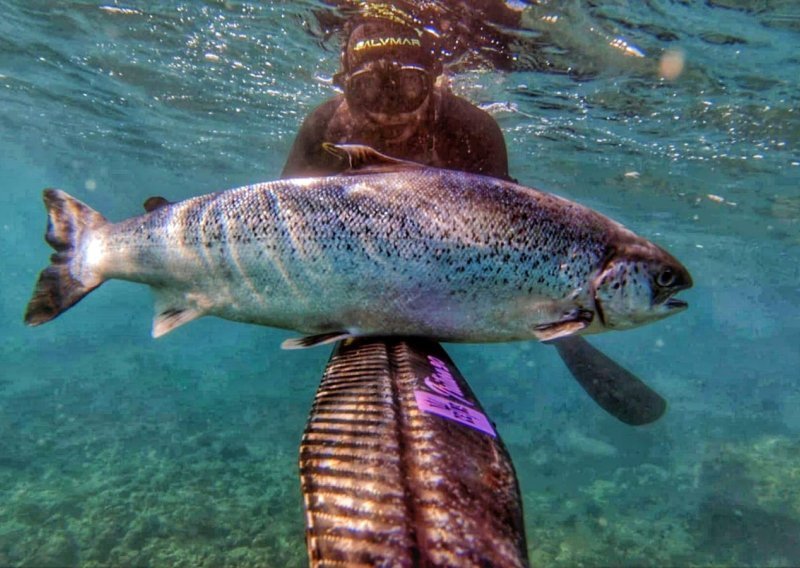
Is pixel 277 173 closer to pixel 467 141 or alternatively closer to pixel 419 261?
pixel 467 141

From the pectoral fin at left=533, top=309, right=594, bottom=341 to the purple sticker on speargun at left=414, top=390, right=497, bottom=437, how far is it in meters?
0.66

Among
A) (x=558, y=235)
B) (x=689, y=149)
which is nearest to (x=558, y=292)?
(x=558, y=235)

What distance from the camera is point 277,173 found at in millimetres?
27406

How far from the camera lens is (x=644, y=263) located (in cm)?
264

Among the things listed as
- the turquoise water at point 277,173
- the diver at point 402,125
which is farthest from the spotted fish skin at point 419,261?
the turquoise water at point 277,173

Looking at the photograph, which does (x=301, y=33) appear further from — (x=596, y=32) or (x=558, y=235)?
(x=558, y=235)

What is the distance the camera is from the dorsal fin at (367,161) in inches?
116

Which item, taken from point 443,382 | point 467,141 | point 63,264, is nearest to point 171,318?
point 63,264

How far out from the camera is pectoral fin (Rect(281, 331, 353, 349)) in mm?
2635

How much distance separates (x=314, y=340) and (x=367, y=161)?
44.9 inches

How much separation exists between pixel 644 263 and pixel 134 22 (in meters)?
12.6

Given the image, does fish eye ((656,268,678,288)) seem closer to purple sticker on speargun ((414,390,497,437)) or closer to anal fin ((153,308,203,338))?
purple sticker on speargun ((414,390,497,437))

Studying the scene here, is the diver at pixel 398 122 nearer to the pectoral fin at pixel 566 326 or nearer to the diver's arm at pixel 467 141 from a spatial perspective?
the diver's arm at pixel 467 141

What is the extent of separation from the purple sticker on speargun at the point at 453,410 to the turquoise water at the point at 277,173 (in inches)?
309
